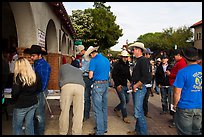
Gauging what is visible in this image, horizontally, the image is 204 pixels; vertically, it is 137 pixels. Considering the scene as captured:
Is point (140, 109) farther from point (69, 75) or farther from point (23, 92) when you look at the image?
point (23, 92)

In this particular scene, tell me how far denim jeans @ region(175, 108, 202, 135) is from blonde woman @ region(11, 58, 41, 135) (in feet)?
8.29

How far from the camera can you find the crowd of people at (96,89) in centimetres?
414

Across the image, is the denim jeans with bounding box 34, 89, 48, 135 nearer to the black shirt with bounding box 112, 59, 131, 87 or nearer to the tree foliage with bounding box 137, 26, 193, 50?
the black shirt with bounding box 112, 59, 131, 87

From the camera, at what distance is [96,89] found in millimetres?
5609

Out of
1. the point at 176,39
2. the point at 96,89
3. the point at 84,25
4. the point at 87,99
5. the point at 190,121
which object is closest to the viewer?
the point at 190,121

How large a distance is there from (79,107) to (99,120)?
20.8 inches

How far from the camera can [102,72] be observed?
18.5ft

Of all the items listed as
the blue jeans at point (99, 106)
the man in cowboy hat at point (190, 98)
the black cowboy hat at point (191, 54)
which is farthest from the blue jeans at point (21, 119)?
the black cowboy hat at point (191, 54)

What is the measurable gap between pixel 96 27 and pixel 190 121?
131ft

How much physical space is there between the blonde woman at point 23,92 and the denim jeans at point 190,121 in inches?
99.5

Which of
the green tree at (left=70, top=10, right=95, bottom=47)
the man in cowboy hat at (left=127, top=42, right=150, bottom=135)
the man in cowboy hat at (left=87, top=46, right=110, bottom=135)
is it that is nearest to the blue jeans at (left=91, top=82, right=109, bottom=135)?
the man in cowboy hat at (left=87, top=46, right=110, bottom=135)

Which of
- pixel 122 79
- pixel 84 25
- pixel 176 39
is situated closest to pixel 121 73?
pixel 122 79

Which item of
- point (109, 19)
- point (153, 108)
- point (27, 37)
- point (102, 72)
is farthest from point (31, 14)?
point (109, 19)

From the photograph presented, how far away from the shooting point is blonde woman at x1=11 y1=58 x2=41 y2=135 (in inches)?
170
